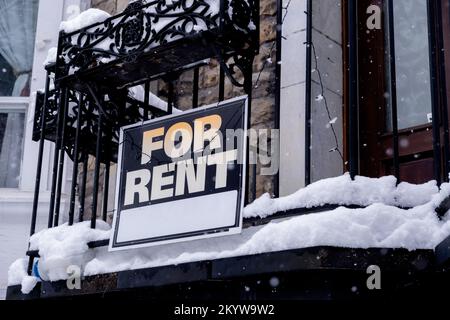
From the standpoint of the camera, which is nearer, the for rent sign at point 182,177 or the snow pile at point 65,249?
the for rent sign at point 182,177

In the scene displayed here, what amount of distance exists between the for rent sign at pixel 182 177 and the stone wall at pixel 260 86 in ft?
2.94

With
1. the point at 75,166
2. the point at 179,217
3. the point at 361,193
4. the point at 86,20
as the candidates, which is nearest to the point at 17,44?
the point at 86,20

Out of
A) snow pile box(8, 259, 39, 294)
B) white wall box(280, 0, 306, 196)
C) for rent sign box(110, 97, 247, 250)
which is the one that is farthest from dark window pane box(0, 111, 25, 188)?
white wall box(280, 0, 306, 196)

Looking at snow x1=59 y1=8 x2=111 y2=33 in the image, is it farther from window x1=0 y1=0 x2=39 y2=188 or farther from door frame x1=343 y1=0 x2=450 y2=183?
window x1=0 y1=0 x2=39 y2=188

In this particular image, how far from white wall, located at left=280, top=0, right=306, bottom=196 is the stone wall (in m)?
0.13

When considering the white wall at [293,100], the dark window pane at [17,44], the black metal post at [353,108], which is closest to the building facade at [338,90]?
the white wall at [293,100]

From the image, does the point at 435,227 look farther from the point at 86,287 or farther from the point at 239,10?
the point at 86,287

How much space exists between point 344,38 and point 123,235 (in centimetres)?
209

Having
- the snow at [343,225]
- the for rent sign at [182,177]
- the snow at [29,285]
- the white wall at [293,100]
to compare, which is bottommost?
the snow at [29,285]

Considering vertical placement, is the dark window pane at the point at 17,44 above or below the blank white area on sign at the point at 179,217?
above

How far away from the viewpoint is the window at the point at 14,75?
6586 mm

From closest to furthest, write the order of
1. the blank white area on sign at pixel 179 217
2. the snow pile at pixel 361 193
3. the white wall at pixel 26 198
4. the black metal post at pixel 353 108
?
the snow pile at pixel 361 193, the black metal post at pixel 353 108, the blank white area on sign at pixel 179 217, the white wall at pixel 26 198

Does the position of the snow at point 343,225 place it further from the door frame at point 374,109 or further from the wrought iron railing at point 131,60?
the door frame at point 374,109
